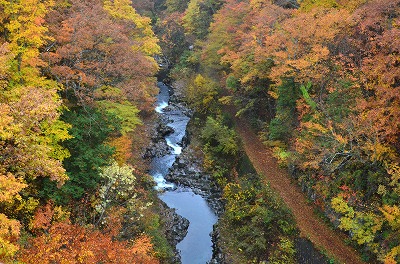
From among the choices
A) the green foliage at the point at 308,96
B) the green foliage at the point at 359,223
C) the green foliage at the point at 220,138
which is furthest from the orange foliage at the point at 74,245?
the green foliage at the point at 220,138

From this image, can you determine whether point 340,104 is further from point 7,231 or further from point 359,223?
point 7,231

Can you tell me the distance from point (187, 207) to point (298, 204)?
8237mm

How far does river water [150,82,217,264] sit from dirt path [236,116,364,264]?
5230 mm

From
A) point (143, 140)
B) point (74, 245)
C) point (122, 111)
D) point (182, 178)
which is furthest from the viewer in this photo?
point (143, 140)

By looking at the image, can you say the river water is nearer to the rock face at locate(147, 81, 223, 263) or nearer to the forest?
the rock face at locate(147, 81, 223, 263)

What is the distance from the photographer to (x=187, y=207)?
2384 centimetres

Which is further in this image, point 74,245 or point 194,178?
point 194,178

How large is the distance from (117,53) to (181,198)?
11.8 m

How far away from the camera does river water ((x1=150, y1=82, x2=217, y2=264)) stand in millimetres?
19891

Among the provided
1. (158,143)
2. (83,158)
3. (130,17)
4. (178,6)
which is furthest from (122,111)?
(178,6)

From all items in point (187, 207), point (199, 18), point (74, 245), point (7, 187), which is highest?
point (7, 187)

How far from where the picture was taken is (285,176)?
74.6 feet

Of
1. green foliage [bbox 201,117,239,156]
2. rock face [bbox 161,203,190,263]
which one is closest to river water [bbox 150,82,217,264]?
rock face [bbox 161,203,190,263]

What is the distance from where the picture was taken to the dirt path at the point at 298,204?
16.4 metres
